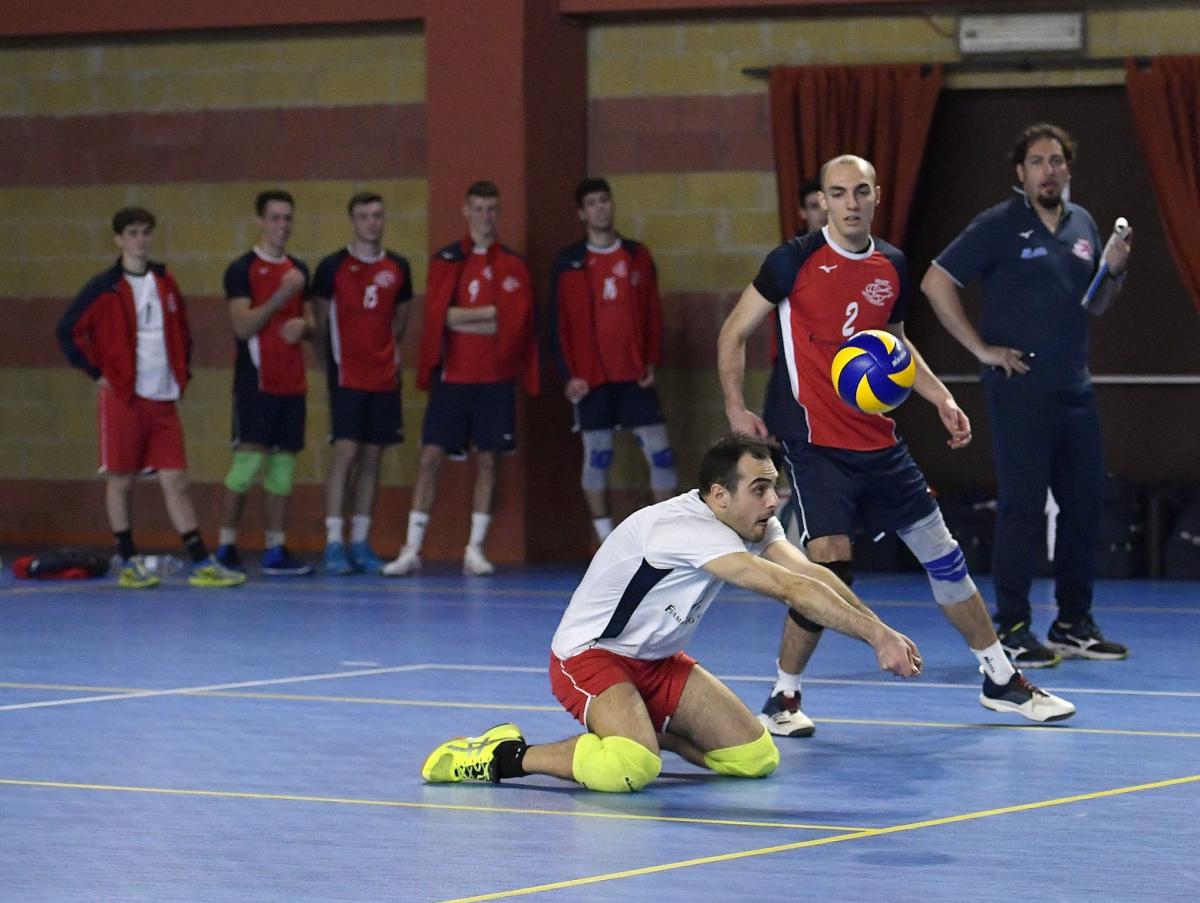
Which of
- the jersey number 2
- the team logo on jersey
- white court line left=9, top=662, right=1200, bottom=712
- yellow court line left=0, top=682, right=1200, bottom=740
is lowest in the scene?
white court line left=9, top=662, right=1200, bottom=712

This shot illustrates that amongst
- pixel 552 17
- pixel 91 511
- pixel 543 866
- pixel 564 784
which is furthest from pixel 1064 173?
pixel 91 511

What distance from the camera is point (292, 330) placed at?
1310 cm

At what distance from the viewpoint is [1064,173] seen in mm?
8922

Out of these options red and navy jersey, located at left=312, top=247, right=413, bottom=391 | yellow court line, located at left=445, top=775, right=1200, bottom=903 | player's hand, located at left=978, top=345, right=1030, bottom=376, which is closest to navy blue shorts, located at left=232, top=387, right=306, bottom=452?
red and navy jersey, located at left=312, top=247, right=413, bottom=391

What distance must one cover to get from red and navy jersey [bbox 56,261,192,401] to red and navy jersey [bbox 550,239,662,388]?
230 centimetres

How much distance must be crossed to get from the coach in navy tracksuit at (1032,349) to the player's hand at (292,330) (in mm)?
5073

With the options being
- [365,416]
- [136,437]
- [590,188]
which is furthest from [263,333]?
[590,188]

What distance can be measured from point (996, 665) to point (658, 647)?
5.12ft

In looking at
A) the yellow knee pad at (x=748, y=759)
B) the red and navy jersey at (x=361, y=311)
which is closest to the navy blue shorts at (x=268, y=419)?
the red and navy jersey at (x=361, y=311)

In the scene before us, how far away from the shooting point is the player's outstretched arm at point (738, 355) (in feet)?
23.8

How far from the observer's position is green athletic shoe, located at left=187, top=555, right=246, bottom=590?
12391mm

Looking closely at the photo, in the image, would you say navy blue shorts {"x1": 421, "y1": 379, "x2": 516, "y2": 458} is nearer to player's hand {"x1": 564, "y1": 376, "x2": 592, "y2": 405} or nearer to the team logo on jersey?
player's hand {"x1": 564, "y1": 376, "x2": 592, "y2": 405}

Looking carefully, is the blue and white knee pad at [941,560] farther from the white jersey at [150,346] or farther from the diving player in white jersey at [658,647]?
the white jersey at [150,346]

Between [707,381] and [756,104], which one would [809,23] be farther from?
[707,381]
